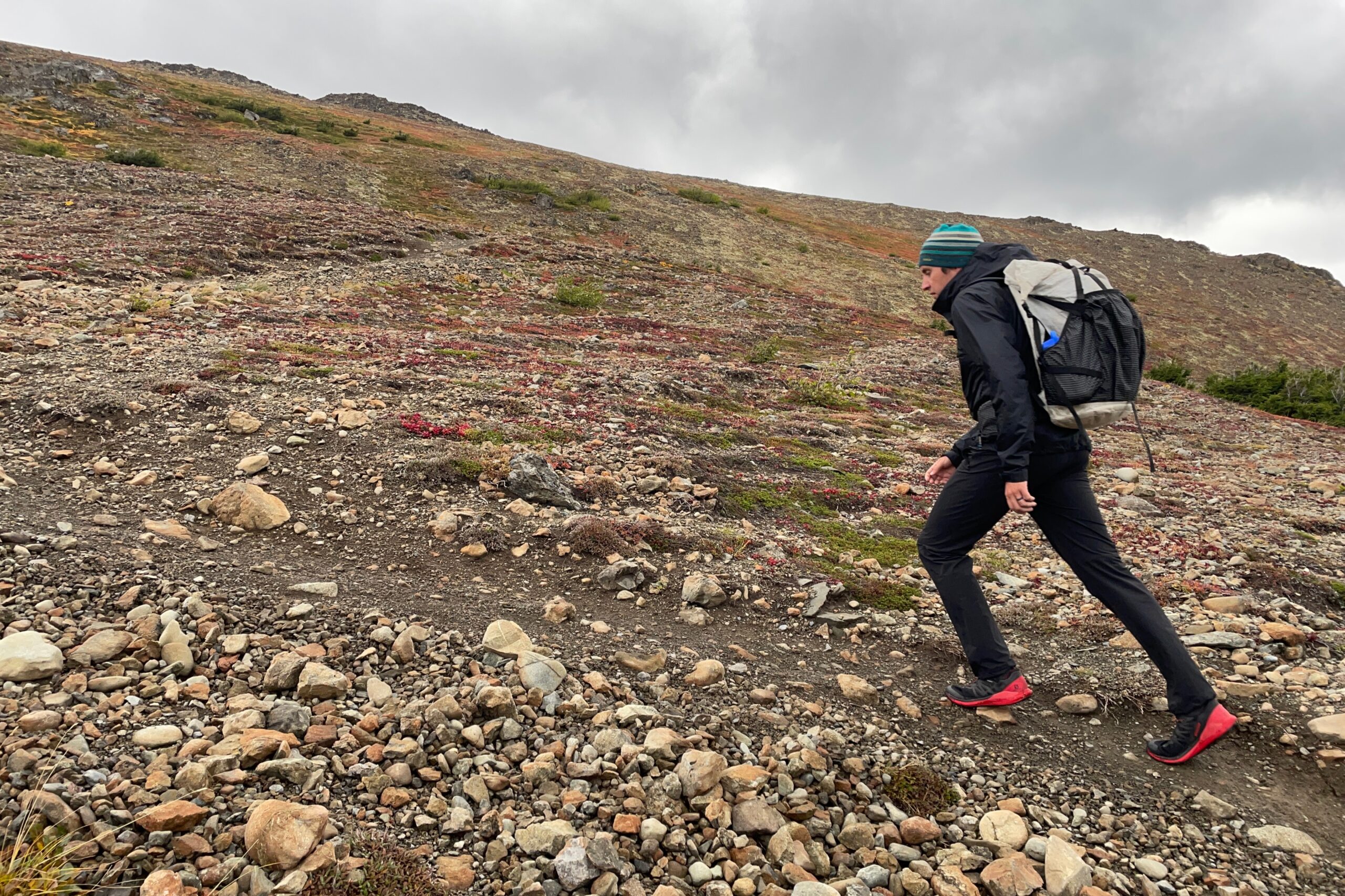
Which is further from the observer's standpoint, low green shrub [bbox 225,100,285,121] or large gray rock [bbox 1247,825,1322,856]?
low green shrub [bbox 225,100,285,121]

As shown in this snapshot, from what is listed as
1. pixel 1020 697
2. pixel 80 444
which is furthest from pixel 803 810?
pixel 80 444

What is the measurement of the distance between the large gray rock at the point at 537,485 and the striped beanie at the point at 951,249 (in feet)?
14.6

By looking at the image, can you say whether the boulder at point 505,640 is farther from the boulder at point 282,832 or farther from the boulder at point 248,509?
the boulder at point 248,509

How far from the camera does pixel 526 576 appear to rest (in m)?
5.79

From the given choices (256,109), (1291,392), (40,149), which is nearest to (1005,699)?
(1291,392)

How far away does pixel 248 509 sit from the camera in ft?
19.7

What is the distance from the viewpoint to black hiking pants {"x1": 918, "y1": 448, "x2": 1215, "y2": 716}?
12.8 ft

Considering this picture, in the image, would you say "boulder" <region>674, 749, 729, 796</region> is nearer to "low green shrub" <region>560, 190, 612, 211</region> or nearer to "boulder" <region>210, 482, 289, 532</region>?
"boulder" <region>210, 482, 289, 532</region>

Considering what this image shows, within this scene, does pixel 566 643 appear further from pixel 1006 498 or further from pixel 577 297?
pixel 577 297

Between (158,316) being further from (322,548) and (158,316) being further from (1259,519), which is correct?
(1259,519)

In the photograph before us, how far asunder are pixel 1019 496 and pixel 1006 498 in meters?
0.26

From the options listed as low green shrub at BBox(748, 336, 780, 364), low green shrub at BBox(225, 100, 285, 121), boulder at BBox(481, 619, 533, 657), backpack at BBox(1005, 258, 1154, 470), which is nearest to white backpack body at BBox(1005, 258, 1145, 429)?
backpack at BBox(1005, 258, 1154, 470)

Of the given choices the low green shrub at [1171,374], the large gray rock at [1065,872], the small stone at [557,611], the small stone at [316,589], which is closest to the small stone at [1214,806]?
the large gray rock at [1065,872]

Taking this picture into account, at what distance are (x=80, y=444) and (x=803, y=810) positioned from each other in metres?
8.04
